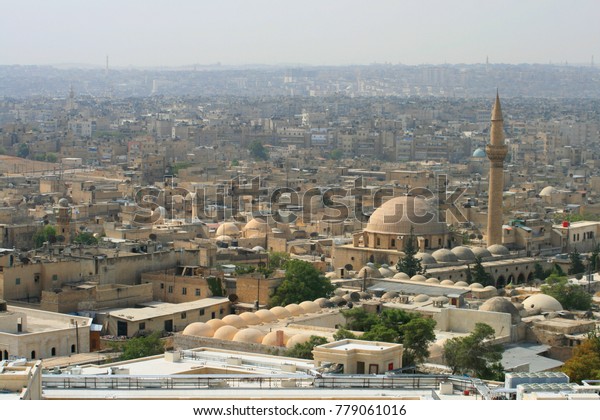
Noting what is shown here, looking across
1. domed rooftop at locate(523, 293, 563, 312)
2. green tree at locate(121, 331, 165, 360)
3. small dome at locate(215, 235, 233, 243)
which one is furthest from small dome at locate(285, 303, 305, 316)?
small dome at locate(215, 235, 233, 243)

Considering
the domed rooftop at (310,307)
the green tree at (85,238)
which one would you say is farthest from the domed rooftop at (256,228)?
the domed rooftop at (310,307)

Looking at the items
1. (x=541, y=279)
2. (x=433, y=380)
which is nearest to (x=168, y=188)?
(x=541, y=279)

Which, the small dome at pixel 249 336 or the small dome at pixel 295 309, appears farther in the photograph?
the small dome at pixel 295 309

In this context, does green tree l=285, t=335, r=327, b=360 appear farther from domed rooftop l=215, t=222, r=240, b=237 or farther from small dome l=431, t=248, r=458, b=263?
domed rooftop l=215, t=222, r=240, b=237

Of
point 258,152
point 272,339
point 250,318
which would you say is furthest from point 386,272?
point 258,152

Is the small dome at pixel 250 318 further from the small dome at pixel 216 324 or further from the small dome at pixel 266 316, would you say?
the small dome at pixel 216 324

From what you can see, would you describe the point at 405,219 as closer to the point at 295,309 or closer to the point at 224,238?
the point at 224,238
